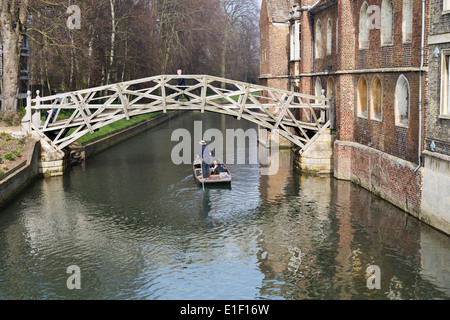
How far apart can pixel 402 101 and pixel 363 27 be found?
163 inches

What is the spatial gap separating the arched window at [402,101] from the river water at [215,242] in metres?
2.63

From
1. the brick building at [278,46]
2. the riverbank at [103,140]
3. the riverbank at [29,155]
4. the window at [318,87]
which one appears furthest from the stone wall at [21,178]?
the brick building at [278,46]

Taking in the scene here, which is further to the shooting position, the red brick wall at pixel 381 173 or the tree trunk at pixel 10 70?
the tree trunk at pixel 10 70

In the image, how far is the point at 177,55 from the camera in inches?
2117

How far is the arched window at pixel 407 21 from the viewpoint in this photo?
17906 mm

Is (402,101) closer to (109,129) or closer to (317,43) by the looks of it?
(317,43)

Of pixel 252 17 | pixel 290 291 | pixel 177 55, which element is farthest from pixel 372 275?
pixel 252 17

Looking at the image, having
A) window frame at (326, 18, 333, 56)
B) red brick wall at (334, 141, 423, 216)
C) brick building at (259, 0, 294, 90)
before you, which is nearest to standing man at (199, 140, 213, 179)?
red brick wall at (334, 141, 423, 216)

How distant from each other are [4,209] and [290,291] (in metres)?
10.7

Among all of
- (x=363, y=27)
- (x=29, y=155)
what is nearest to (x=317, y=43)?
(x=363, y=27)

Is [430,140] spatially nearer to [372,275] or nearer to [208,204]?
[372,275]

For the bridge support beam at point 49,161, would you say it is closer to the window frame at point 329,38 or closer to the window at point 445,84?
the window frame at point 329,38

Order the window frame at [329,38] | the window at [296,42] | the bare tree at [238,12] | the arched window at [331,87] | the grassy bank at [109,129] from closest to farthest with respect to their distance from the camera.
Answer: the arched window at [331,87]
the window frame at [329,38]
the window at [296,42]
the grassy bank at [109,129]
the bare tree at [238,12]
